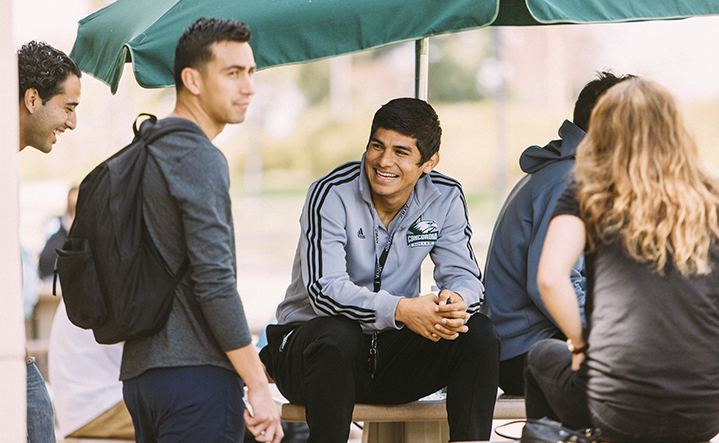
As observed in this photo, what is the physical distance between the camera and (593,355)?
7.09 feet

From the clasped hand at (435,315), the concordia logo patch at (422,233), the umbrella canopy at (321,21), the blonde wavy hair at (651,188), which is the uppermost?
the umbrella canopy at (321,21)

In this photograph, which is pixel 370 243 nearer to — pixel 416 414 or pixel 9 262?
pixel 416 414

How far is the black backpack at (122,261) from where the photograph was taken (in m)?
2.02

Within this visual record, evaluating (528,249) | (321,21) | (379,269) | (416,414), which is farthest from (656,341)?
(321,21)

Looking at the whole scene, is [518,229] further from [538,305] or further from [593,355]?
[593,355]

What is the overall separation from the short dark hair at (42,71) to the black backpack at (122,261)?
2.11 ft

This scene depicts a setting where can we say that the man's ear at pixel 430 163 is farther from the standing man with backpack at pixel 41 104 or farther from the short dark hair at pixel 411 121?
the standing man with backpack at pixel 41 104

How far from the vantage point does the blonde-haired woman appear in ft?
6.82

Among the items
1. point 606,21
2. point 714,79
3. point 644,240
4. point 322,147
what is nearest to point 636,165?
point 644,240

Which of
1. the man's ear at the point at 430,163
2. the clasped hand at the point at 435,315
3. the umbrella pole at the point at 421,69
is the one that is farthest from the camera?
the umbrella pole at the point at 421,69

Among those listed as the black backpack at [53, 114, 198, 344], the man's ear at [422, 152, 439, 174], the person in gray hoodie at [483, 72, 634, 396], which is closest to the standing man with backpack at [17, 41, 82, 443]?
the black backpack at [53, 114, 198, 344]

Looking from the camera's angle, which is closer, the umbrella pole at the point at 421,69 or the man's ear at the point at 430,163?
the man's ear at the point at 430,163

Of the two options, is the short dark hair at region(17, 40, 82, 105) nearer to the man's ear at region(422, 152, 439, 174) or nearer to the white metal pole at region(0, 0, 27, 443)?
the white metal pole at region(0, 0, 27, 443)

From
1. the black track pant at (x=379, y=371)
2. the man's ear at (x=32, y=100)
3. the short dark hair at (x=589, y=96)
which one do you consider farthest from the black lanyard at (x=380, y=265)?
the man's ear at (x=32, y=100)
